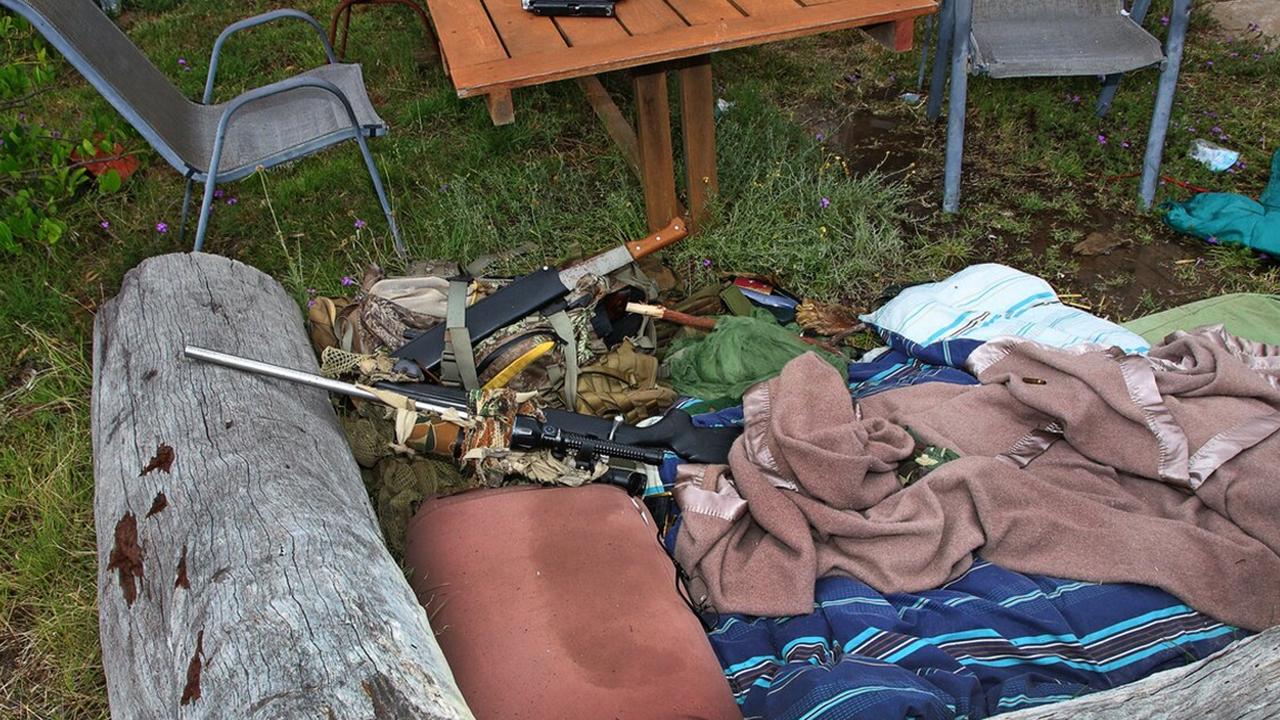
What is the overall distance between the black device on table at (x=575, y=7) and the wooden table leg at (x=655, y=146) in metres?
0.24

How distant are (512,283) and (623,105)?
2028 millimetres

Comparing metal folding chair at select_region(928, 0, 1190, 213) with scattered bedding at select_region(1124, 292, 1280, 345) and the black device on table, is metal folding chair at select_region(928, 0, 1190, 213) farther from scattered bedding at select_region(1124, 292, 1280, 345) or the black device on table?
the black device on table

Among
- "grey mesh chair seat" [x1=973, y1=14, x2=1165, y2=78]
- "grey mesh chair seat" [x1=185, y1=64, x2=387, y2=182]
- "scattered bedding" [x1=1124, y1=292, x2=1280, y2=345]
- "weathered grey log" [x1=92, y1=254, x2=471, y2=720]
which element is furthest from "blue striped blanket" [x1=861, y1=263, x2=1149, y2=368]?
"grey mesh chair seat" [x1=185, y1=64, x2=387, y2=182]

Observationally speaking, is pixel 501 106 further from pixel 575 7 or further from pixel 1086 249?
pixel 1086 249

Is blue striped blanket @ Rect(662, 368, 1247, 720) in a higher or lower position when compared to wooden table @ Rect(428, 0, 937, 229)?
lower

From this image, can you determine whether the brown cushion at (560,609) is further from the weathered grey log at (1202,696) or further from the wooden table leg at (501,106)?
the wooden table leg at (501,106)

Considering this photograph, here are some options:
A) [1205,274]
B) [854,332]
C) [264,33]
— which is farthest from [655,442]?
[264,33]

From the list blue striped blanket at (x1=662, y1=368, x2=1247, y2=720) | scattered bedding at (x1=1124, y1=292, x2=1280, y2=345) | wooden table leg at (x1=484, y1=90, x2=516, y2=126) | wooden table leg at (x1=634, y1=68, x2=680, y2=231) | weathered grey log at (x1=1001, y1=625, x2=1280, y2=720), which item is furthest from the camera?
wooden table leg at (x1=634, y1=68, x2=680, y2=231)

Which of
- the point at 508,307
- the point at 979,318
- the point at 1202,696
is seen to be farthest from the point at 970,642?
the point at 508,307

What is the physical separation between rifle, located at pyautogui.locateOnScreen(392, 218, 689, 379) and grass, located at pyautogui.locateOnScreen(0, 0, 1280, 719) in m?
0.54

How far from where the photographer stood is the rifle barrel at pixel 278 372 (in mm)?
2242

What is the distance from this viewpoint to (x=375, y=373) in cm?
259

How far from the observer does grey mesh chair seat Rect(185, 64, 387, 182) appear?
3.32 metres

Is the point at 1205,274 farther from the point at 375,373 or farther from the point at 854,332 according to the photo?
the point at 375,373
